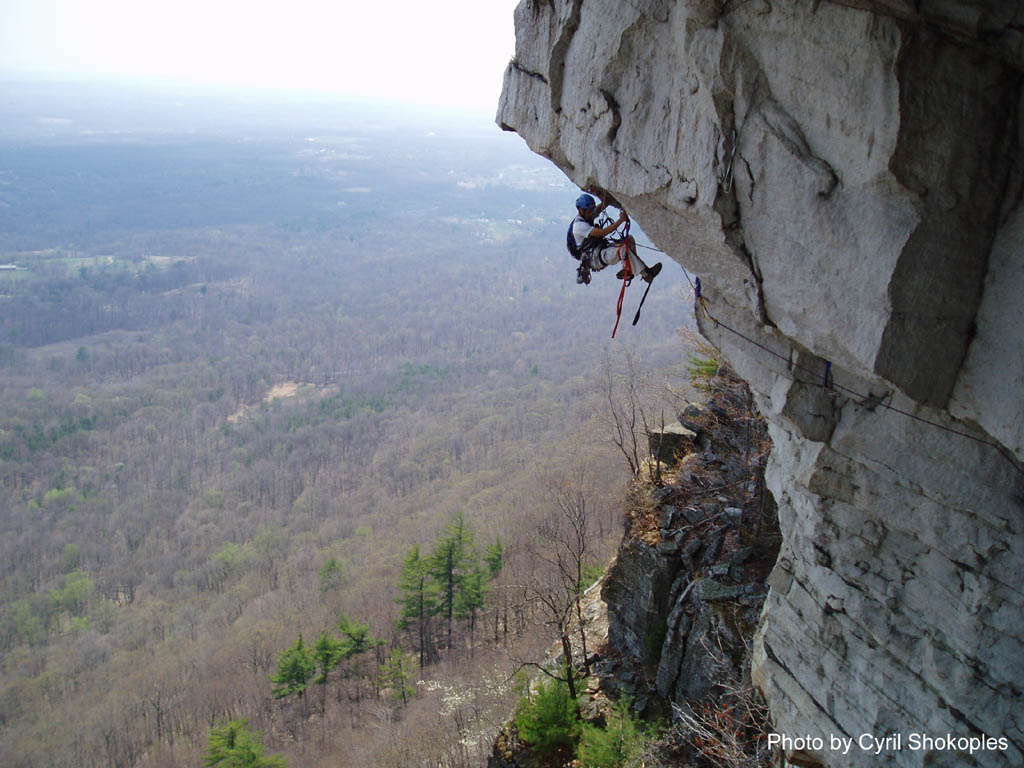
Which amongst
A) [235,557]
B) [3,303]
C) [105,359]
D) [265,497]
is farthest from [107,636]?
[3,303]

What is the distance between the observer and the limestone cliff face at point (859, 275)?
4.57 m

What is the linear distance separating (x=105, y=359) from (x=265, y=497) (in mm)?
56639

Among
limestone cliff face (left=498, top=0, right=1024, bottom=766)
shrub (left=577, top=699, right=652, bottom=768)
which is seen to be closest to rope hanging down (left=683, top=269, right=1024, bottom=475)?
limestone cliff face (left=498, top=0, right=1024, bottom=766)

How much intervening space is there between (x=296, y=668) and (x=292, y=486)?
41.0 meters

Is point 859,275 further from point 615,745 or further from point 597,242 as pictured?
point 615,745

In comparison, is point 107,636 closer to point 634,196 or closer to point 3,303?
point 634,196

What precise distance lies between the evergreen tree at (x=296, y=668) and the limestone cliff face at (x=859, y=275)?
29200 mm

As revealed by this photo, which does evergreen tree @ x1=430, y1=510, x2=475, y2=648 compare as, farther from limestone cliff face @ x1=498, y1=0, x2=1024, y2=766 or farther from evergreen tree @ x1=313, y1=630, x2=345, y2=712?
limestone cliff face @ x1=498, y1=0, x2=1024, y2=766

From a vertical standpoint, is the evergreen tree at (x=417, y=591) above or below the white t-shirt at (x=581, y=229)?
below

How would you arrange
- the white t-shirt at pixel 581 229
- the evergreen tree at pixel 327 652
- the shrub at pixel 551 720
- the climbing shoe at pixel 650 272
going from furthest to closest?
the evergreen tree at pixel 327 652 < the shrub at pixel 551 720 < the white t-shirt at pixel 581 229 < the climbing shoe at pixel 650 272

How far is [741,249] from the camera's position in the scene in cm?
573

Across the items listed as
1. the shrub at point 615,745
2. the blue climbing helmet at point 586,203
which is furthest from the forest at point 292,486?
the blue climbing helmet at point 586,203

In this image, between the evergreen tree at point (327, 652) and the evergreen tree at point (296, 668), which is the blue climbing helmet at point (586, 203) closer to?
the evergreen tree at point (327, 652)

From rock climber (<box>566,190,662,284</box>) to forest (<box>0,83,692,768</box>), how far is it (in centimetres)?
1018
